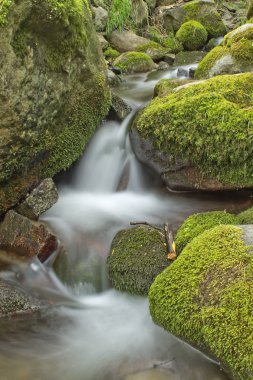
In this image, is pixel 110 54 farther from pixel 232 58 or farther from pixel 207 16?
pixel 232 58

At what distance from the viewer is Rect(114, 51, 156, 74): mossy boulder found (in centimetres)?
1142

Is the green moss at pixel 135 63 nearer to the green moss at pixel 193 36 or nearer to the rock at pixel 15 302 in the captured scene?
the green moss at pixel 193 36

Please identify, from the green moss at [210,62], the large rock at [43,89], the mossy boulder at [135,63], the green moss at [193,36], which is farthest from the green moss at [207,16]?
the large rock at [43,89]

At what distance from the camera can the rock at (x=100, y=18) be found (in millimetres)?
13719

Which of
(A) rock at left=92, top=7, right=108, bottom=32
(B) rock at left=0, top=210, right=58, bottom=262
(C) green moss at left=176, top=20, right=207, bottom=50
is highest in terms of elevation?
(A) rock at left=92, top=7, right=108, bottom=32

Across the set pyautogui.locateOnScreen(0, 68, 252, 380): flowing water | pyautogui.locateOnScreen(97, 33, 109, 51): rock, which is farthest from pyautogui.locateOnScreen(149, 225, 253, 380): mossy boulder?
pyautogui.locateOnScreen(97, 33, 109, 51): rock

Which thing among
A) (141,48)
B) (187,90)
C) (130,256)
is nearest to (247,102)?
(187,90)

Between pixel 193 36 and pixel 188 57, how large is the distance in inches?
63.3

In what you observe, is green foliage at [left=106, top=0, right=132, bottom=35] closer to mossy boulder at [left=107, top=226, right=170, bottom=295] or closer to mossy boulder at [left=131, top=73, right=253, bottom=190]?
mossy boulder at [left=131, top=73, right=253, bottom=190]

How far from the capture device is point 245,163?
15.8 feet

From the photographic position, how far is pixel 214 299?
2.80 meters

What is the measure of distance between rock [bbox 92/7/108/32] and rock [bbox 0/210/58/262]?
1097 cm

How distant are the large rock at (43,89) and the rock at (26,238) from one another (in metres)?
0.39

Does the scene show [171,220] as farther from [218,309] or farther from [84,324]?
[218,309]
